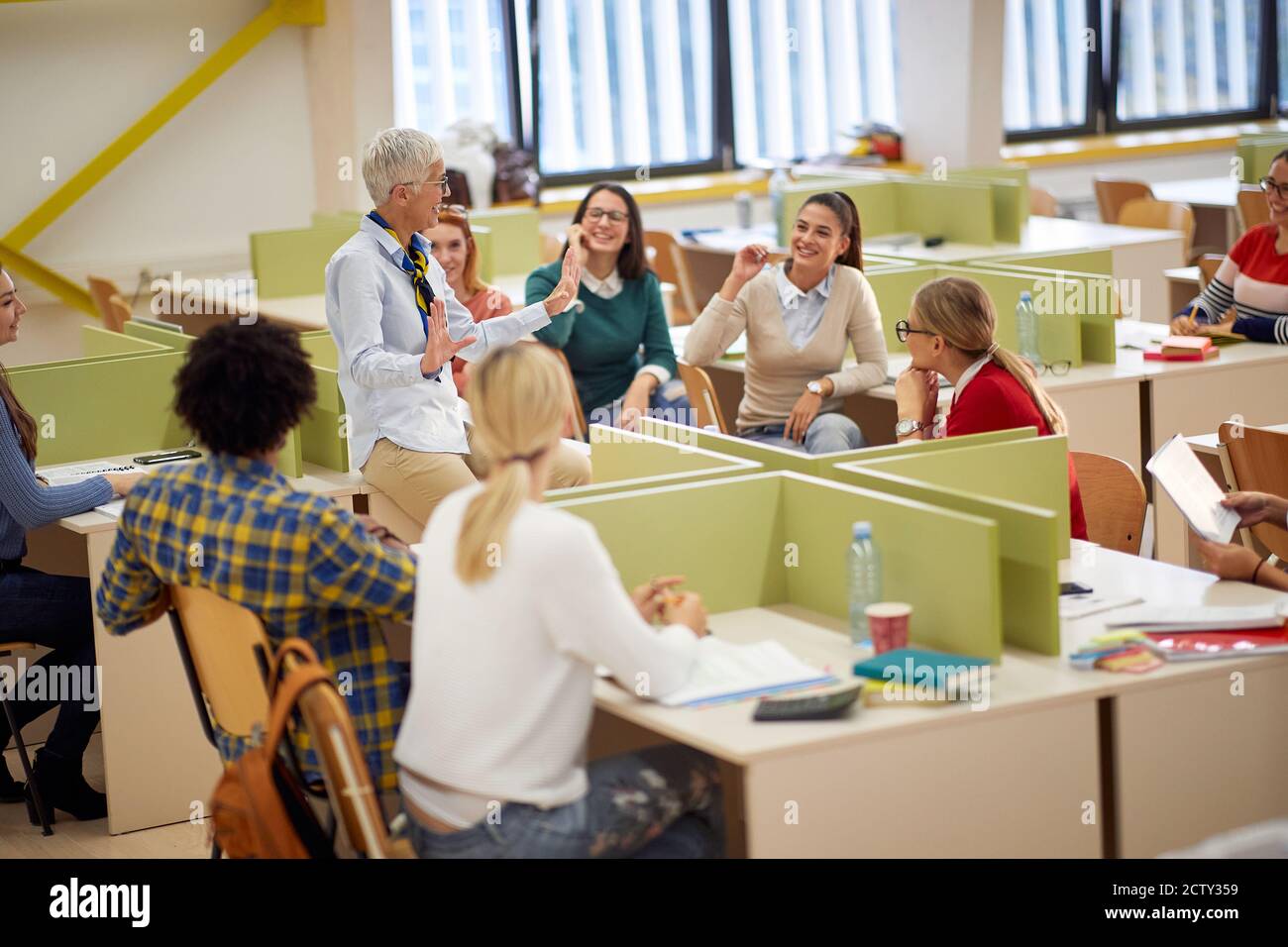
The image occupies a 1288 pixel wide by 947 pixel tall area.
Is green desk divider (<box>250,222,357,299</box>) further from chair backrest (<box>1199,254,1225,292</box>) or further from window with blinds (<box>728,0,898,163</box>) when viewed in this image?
window with blinds (<box>728,0,898,163</box>)

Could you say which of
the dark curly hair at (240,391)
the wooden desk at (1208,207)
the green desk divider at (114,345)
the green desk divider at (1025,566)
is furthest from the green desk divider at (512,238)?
the green desk divider at (1025,566)

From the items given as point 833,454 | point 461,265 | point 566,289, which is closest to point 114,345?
point 461,265

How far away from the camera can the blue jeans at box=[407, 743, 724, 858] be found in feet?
8.21

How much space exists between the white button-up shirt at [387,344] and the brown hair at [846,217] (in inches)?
45.4

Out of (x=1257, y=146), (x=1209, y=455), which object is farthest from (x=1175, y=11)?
(x=1209, y=455)

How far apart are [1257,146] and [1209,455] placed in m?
5.13

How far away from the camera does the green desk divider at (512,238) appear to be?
308 inches

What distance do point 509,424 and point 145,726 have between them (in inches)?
75.9

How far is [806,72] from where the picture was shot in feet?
36.5

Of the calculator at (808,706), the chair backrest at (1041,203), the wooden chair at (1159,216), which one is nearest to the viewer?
the calculator at (808,706)

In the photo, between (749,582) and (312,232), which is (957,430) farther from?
(312,232)

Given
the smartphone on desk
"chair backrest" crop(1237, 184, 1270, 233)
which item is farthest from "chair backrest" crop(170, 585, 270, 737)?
"chair backrest" crop(1237, 184, 1270, 233)

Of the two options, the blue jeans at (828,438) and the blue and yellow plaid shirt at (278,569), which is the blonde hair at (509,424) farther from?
the blue jeans at (828,438)

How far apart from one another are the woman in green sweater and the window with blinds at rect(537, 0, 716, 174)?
5035 millimetres
